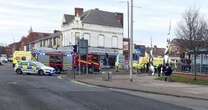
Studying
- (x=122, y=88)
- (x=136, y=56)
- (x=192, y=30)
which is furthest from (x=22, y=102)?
(x=136, y=56)

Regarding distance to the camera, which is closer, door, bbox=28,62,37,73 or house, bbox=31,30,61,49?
door, bbox=28,62,37,73

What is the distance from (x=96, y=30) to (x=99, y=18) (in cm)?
299

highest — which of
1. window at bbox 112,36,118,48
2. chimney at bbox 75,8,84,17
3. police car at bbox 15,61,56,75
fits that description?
chimney at bbox 75,8,84,17

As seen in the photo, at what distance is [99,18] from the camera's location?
4087 inches

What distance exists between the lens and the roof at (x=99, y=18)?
102006 mm

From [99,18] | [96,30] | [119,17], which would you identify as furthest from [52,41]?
[96,30]

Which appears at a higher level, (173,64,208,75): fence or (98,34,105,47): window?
(98,34,105,47): window

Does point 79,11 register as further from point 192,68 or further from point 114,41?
point 192,68

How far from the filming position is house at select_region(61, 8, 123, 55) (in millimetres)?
100938

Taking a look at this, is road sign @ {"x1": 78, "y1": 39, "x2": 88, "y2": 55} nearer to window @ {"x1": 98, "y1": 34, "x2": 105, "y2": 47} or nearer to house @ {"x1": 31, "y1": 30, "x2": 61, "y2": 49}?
window @ {"x1": 98, "y1": 34, "x2": 105, "y2": 47}

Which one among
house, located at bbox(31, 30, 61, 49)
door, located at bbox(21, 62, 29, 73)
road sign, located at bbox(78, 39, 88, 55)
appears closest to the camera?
road sign, located at bbox(78, 39, 88, 55)

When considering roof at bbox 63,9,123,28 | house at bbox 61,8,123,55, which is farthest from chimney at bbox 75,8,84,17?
roof at bbox 63,9,123,28

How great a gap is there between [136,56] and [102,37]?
11.0 meters

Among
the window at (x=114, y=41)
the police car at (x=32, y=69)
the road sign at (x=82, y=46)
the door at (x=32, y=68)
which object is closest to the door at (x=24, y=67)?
the police car at (x=32, y=69)
